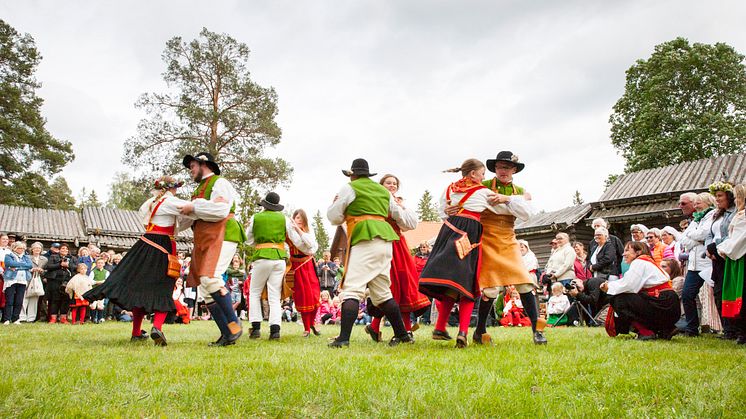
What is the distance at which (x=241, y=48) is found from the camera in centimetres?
2784

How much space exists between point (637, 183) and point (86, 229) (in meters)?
22.9

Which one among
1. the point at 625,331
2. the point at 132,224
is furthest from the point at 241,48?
the point at 625,331

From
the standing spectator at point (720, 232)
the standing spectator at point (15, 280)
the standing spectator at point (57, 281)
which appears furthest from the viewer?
the standing spectator at point (57, 281)

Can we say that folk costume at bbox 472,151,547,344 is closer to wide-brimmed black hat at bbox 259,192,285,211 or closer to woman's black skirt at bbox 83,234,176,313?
wide-brimmed black hat at bbox 259,192,285,211

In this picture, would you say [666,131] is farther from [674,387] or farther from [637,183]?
[674,387]

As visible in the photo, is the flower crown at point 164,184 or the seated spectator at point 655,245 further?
the seated spectator at point 655,245

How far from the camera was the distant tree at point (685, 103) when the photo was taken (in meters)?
28.3

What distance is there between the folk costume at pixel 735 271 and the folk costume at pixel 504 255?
6.52 ft

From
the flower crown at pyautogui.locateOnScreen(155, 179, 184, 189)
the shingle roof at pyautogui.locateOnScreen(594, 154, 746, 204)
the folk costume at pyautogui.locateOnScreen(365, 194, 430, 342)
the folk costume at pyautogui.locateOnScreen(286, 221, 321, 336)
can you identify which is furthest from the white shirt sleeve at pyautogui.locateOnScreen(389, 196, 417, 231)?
the shingle roof at pyautogui.locateOnScreen(594, 154, 746, 204)

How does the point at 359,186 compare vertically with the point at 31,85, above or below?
below

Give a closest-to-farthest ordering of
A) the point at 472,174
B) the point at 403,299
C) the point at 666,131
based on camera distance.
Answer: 1. the point at 472,174
2. the point at 403,299
3. the point at 666,131

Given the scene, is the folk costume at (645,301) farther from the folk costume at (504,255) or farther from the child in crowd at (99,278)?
the child in crowd at (99,278)

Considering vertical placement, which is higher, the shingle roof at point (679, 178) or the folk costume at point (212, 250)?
the shingle roof at point (679, 178)

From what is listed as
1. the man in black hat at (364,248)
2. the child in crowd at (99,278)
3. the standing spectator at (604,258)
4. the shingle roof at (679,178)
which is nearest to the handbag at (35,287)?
the child in crowd at (99,278)
